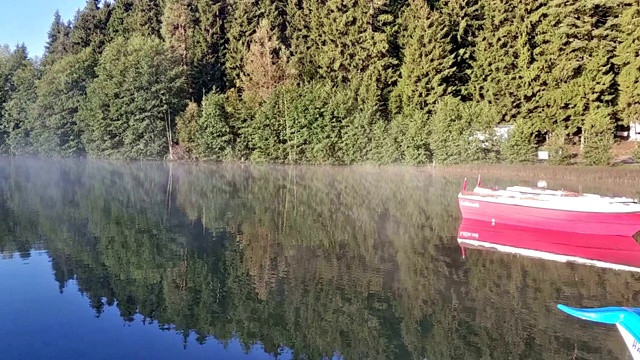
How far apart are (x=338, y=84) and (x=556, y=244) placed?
36.8 meters

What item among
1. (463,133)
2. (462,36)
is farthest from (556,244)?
(462,36)

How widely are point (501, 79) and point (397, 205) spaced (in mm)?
24046

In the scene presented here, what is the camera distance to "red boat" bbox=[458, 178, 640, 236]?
56.5 ft

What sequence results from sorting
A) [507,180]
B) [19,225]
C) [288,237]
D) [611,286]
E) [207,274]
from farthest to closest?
[507,180] < [19,225] < [288,237] < [207,274] < [611,286]

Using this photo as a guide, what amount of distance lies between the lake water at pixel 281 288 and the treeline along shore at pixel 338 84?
21128mm

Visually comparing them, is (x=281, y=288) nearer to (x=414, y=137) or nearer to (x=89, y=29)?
(x=414, y=137)

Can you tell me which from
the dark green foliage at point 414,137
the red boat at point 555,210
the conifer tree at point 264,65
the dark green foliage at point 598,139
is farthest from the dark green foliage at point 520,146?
the conifer tree at point 264,65

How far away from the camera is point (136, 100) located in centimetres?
5416

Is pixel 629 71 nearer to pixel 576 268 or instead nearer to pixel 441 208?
pixel 441 208

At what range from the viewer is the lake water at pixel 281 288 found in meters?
9.78

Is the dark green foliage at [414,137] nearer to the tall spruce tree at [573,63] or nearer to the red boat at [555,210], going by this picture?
the tall spruce tree at [573,63]

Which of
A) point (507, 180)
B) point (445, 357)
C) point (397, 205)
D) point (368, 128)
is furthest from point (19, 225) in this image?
point (368, 128)

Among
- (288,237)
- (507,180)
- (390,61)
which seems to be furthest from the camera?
(390,61)

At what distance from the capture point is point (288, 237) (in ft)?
59.1
